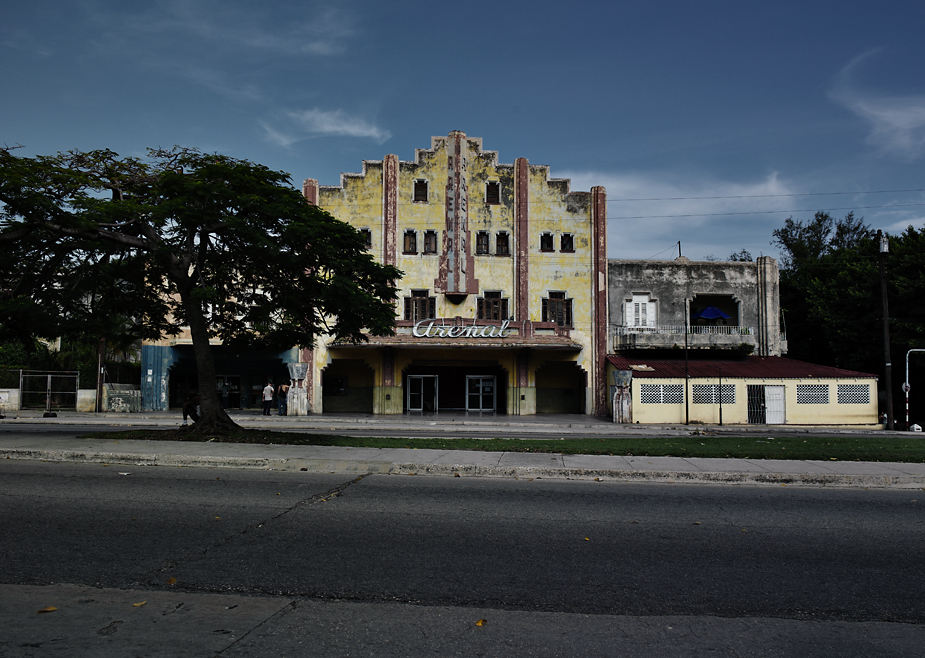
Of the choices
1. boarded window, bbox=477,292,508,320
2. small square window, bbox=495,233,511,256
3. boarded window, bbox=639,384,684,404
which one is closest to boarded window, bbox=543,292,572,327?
boarded window, bbox=477,292,508,320

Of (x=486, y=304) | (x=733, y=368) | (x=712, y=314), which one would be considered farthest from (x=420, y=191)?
(x=733, y=368)

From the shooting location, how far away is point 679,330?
36062mm

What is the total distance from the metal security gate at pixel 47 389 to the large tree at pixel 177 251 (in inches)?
724

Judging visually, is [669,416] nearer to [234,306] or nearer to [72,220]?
[234,306]

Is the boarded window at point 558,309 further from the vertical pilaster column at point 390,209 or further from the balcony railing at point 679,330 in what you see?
the vertical pilaster column at point 390,209

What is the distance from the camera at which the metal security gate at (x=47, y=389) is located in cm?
3148

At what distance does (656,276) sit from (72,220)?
100 feet

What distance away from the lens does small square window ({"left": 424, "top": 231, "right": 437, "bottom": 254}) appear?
35.6m

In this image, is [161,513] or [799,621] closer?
[799,621]

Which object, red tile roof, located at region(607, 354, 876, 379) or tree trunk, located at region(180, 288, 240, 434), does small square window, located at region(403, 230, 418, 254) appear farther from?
tree trunk, located at region(180, 288, 240, 434)

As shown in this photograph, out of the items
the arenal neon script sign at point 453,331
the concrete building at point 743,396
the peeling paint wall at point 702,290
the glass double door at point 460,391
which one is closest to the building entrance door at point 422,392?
the glass double door at point 460,391

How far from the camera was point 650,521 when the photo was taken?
7266 mm

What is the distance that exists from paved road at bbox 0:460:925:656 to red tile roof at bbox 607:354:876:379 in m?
23.8

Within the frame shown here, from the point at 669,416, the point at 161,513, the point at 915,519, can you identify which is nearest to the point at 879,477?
the point at 915,519
